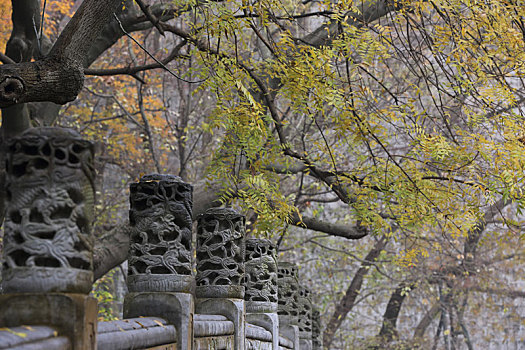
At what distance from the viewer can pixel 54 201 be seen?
8.74 feet

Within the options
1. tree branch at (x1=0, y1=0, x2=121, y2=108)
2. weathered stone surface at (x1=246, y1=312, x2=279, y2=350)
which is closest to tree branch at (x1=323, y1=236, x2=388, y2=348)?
weathered stone surface at (x1=246, y1=312, x2=279, y2=350)

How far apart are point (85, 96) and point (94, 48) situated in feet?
24.8

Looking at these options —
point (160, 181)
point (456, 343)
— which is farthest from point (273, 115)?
point (456, 343)

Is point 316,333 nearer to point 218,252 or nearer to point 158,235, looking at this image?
point 218,252

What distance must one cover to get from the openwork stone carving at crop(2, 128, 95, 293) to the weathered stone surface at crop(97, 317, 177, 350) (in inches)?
21.6

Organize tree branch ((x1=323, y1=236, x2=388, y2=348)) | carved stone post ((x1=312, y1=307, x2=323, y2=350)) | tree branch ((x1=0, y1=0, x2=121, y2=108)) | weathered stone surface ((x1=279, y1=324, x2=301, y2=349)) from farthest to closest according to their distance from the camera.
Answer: tree branch ((x1=323, y1=236, x2=388, y2=348))
carved stone post ((x1=312, y1=307, x2=323, y2=350))
weathered stone surface ((x1=279, y1=324, x2=301, y2=349))
tree branch ((x1=0, y1=0, x2=121, y2=108))

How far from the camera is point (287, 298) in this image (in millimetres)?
9039

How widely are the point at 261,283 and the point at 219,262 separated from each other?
175 centimetres

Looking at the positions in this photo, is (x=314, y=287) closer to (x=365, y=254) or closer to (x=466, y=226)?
(x=365, y=254)

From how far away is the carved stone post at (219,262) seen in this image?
5.47m

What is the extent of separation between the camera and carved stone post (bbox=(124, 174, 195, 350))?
4.26 m

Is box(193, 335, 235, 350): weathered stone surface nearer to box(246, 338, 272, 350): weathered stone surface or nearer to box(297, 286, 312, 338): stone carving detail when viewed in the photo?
box(246, 338, 272, 350): weathered stone surface

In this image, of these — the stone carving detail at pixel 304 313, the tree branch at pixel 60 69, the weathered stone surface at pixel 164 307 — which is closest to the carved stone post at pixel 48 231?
the weathered stone surface at pixel 164 307

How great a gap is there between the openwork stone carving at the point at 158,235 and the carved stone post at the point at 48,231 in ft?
5.03
